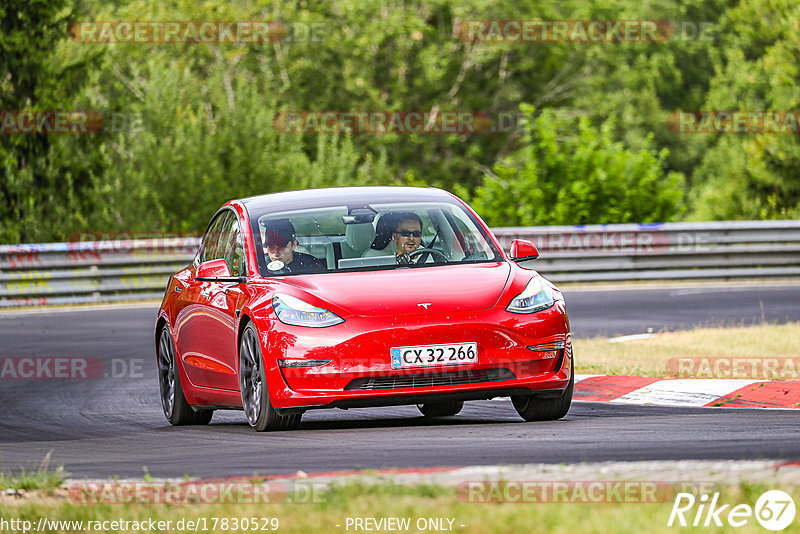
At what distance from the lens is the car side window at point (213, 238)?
1073 centimetres

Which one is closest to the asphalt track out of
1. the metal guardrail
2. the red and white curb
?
the red and white curb

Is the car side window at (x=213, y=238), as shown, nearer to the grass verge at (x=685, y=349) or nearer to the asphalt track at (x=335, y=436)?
the asphalt track at (x=335, y=436)

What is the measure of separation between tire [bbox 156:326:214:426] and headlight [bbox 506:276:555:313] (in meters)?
2.82

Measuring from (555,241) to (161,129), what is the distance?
11.4m

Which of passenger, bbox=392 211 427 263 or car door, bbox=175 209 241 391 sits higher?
passenger, bbox=392 211 427 263

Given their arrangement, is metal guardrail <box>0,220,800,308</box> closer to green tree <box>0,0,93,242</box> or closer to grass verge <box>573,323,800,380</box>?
green tree <box>0,0,93,242</box>

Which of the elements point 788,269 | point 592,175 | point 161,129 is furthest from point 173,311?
point 161,129

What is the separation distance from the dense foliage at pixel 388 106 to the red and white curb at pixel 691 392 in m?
16.8

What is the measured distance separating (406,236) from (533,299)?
1105 millimetres

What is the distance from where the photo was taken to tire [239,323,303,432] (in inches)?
347

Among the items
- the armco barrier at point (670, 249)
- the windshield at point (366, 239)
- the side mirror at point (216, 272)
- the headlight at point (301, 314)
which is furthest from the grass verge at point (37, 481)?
the armco barrier at point (670, 249)

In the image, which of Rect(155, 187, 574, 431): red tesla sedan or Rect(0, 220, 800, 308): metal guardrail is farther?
Rect(0, 220, 800, 308): metal guardrail

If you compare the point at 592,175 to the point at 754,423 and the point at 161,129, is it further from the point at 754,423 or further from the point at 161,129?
the point at 754,423

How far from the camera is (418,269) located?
9.21 meters
